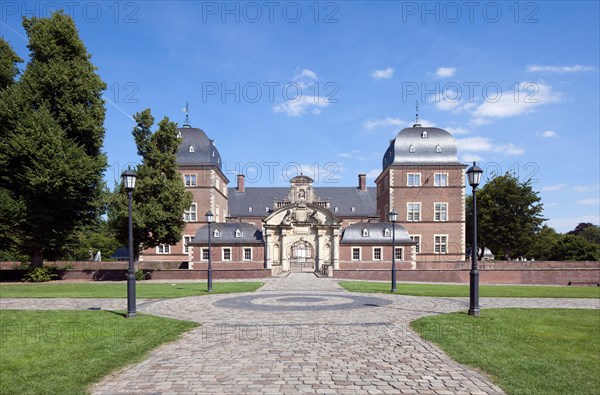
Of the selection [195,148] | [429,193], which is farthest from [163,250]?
[429,193]

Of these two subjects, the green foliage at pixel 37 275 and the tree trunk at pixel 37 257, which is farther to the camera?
the tree trunk at pixel 37 257

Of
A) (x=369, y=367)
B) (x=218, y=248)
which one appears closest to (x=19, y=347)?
(x=369, y=367)

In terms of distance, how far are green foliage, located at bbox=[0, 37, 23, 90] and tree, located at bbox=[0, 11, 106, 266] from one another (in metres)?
0.60

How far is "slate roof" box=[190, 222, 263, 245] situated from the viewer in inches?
1620

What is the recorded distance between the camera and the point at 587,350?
8562 mm

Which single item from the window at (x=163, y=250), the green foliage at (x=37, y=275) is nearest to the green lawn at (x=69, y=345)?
the green foliage at (x=37, y=275)

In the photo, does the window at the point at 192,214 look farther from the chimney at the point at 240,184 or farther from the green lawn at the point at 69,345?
the green lawn at the point at 69,345

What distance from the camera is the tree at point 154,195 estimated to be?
30938 mm

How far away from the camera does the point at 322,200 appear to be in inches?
2527

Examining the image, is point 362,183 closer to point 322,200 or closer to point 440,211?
point 322,200

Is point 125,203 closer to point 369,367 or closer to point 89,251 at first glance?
point 369,367

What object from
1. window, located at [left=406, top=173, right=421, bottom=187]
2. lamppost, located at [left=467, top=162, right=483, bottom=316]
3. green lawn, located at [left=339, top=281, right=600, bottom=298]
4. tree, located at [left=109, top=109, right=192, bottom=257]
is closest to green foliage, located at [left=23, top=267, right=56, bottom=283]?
tree, located at [left=109, top=109, right=192, bottom=257]

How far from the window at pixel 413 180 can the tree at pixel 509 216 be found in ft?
37.9

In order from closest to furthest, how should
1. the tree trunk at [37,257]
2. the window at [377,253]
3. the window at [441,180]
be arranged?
1. the tree trunk at [37,257]
2. the window at [377,253]
3. the window at [441,180]
